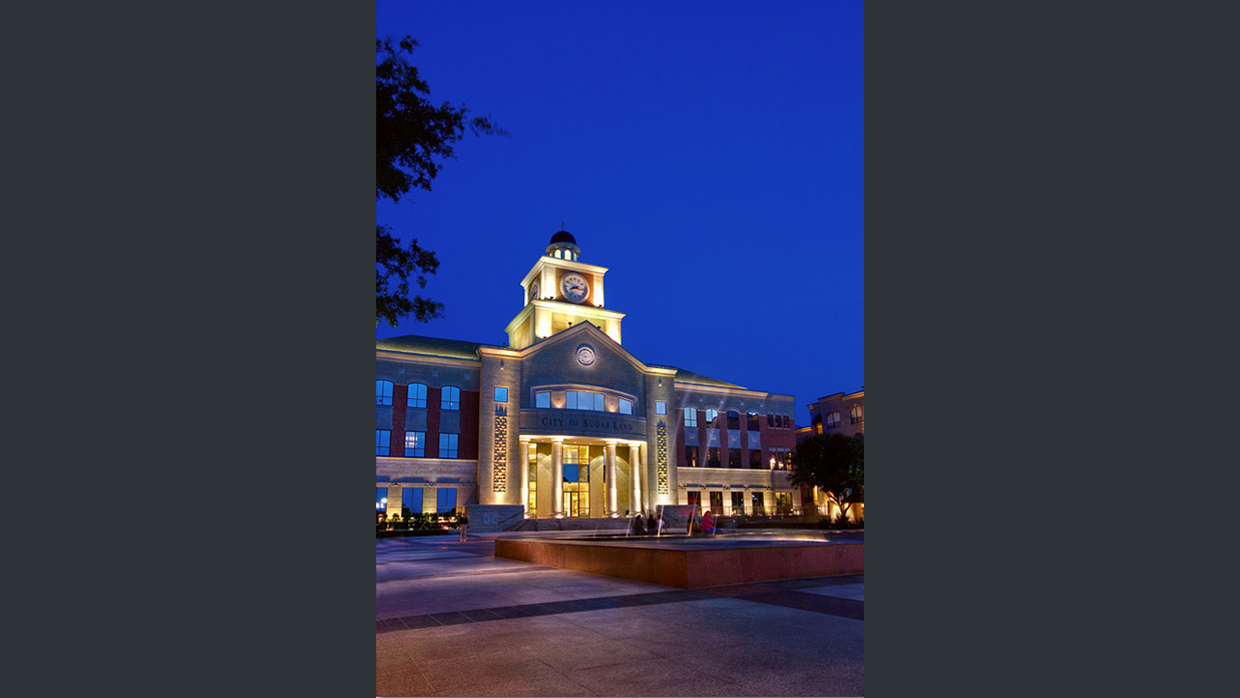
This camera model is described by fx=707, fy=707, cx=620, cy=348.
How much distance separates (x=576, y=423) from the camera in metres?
51.0

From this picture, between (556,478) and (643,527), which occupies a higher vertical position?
(556,478)

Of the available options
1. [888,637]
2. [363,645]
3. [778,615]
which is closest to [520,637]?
[778,615]

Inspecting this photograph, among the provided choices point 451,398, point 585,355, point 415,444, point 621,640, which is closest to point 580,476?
point 585,355

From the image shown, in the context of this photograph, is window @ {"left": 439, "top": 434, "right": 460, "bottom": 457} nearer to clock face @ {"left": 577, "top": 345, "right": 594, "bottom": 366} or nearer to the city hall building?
the city hall building

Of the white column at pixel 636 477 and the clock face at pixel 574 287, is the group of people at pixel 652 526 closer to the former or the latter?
the white column at pixel 636 477

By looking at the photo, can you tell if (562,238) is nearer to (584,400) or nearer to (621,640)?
(584,400)

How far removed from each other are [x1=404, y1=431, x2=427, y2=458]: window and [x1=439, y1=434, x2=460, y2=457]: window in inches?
43.0

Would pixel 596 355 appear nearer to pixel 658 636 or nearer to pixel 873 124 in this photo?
pixel 658 636

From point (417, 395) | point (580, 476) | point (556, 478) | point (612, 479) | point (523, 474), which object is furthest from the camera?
point (580, 476)

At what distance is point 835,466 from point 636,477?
14750 millimetres

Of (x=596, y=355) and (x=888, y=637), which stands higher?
(x=596, y=355)

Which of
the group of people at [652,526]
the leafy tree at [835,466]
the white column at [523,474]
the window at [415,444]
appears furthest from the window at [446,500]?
the leafy tree at [835,466]

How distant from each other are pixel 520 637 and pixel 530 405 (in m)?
43.5

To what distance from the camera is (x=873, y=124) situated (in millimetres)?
3316
